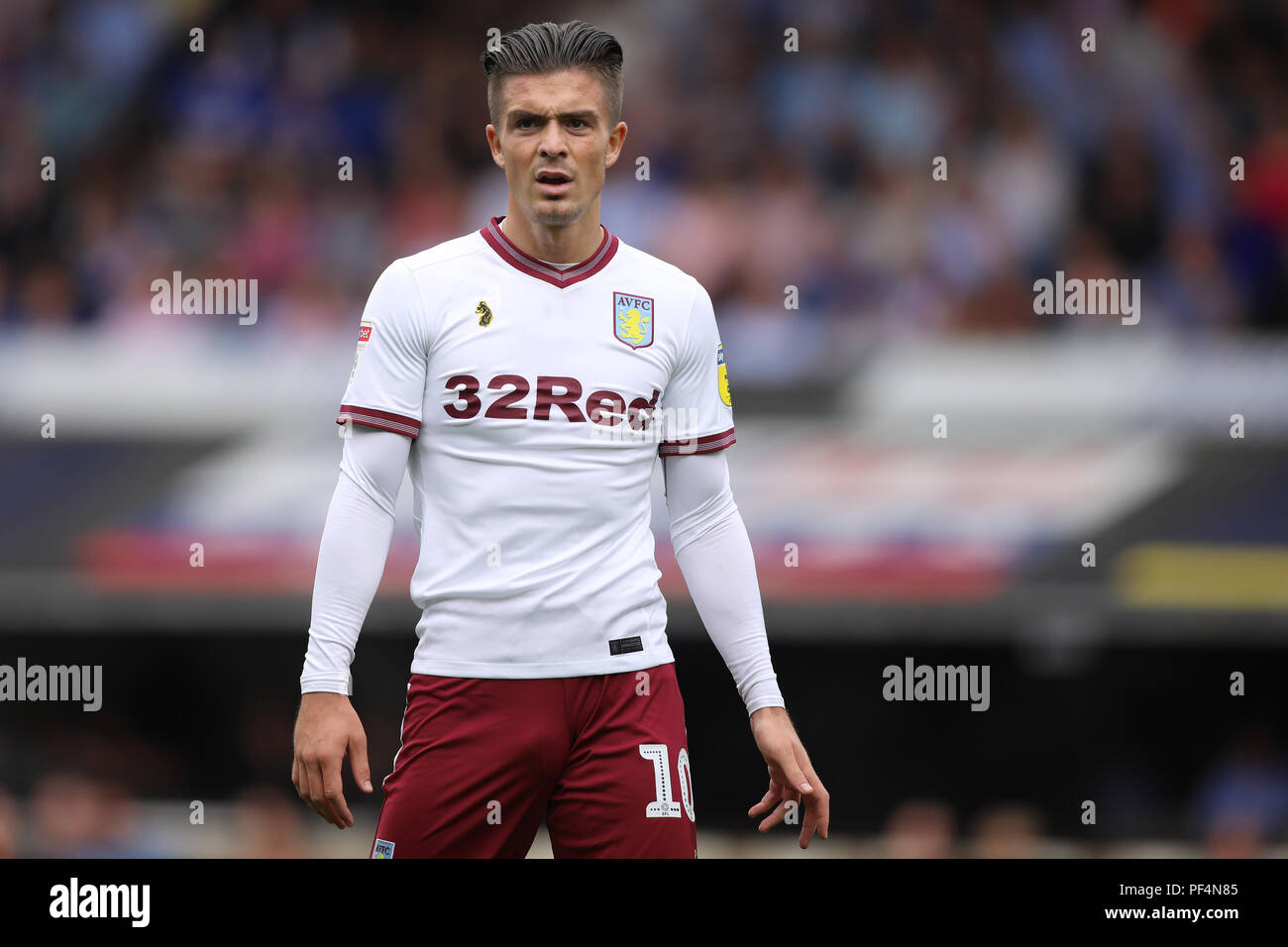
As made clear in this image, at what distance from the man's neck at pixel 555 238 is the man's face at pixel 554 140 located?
0.03 m

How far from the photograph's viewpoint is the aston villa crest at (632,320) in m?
3.72

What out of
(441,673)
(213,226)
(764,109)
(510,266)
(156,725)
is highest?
(764,109)

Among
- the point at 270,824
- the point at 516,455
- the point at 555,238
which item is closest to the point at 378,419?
the point at 516,455

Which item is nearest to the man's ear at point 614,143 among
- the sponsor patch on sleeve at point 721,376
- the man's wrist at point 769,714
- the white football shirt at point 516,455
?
the white football shirt at point 516,455

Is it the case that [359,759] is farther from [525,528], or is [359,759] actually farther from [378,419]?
[378,419]

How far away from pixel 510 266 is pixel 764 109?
6.44m

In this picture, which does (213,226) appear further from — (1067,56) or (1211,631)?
(1211,631)

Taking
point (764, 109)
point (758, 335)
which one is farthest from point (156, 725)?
point (764, 109)

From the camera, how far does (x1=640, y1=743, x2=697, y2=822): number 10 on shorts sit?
3.56 meters

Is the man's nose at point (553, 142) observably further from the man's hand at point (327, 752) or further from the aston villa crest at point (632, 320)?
the man's hand at point (327, 752)

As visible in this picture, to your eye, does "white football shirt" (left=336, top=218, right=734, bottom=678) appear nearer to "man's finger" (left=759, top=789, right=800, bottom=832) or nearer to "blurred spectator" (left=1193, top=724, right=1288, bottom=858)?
"man's finger" (left=759, top=789, right=800, bottom=832)
